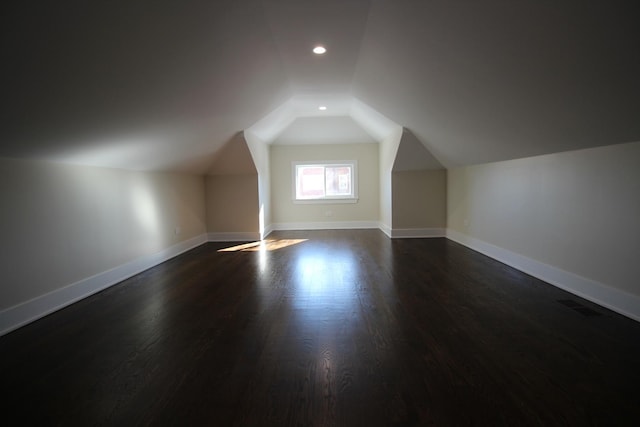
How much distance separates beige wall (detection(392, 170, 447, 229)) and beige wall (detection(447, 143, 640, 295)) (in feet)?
5.03

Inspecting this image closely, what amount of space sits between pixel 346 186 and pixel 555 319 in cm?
569

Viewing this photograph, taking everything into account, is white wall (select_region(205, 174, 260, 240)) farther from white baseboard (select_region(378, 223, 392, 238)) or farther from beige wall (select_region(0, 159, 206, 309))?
white baseboard (select_region(378, 223, 392, 238))

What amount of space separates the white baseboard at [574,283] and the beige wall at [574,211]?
51 millimetres

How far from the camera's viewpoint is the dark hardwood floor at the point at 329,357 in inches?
60.5

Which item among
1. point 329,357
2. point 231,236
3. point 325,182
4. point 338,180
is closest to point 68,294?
point 329,357

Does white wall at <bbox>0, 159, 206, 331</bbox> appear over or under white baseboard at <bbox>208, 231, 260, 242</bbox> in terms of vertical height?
over

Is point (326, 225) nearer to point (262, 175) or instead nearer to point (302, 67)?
point (262, 175)

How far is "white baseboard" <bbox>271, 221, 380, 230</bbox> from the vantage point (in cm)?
775

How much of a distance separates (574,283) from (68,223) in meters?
4.91

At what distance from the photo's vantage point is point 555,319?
248cm

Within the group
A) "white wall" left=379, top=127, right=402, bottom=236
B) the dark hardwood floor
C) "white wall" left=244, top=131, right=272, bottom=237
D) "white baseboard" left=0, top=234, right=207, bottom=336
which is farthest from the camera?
"white wall" left=244, top=131, right=272, bottom=237

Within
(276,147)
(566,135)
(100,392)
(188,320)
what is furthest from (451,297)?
(276,147)

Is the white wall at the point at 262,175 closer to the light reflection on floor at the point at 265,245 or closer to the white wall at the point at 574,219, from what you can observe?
the light reflection on floor at the point at 265,245

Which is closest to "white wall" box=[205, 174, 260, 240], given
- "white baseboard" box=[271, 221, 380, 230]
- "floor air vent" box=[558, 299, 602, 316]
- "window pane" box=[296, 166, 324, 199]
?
"white baseboard" box=[271, 221, 380, 230]
